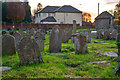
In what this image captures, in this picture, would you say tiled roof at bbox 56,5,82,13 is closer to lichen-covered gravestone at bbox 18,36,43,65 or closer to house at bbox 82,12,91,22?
house at bbox 82,12,91,22

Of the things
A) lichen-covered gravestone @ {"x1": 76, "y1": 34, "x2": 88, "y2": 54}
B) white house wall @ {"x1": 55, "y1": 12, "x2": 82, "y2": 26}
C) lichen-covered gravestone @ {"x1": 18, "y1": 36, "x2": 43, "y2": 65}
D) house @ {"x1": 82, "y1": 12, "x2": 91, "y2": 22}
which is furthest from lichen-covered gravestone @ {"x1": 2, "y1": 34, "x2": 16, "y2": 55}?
house @ {"x1": 82, "y1": 12, "x2": 91, "y2": 22}

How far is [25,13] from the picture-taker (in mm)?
58156

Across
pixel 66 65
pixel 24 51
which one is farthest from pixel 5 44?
pixel 66 65

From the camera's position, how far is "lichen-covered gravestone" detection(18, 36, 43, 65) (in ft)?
21.5

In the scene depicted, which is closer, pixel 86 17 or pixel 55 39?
pixel 55 39

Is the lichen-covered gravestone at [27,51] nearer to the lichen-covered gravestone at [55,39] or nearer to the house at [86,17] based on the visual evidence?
the lichen-covered gravestone at [55,39]

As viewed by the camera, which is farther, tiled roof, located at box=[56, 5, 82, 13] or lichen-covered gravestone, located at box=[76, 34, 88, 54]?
tiled roof, located at box=[56, 5, 82, 13]

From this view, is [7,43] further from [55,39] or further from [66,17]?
[66,17]

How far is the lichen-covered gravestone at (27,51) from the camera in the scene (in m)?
6.55

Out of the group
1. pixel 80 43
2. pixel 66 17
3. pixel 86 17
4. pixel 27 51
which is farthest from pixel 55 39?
pixel 86 17

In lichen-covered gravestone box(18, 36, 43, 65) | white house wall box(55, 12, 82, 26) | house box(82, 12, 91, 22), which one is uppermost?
house box(82, 12, 91, 22)

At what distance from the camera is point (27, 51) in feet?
21.6

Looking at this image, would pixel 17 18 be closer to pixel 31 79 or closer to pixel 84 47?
pixel 84 47

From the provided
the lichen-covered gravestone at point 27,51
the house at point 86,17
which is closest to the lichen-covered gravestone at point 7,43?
the lichen-covered gravestone at point 27,51
